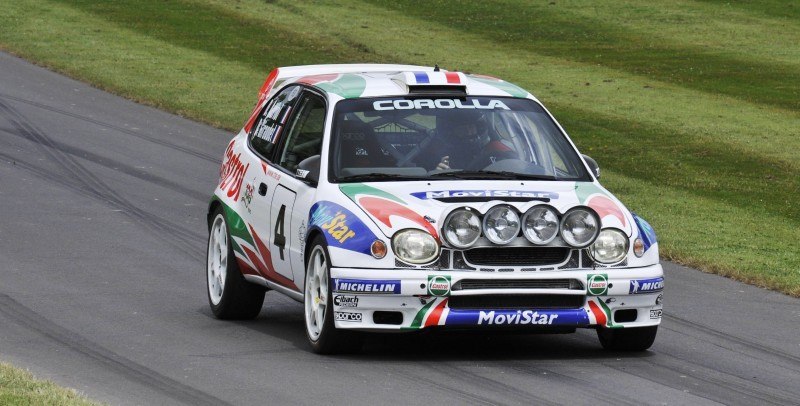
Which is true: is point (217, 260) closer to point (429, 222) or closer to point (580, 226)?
point (429, 222)

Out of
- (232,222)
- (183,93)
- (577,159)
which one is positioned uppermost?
(577,159)

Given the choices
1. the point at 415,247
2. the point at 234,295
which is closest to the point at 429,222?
the point at 415,247

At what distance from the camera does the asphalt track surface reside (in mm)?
8508

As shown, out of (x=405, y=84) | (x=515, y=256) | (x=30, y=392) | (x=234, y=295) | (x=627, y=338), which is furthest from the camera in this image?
(x=234, y=295)

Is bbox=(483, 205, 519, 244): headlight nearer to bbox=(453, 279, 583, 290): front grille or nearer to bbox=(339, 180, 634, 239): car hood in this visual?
bbox=(339, 180, 634, 239): car hood

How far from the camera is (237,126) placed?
22.8 meters

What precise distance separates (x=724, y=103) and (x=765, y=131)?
288 cm

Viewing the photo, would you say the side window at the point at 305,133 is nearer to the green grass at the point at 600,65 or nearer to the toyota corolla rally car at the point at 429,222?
the toyota corolla rally car at the point at 429,222

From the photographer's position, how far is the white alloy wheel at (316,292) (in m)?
9.40

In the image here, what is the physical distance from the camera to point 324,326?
932 centimetres

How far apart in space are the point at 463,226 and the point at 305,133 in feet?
5.96

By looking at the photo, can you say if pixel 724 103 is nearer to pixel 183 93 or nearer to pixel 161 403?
pixel 183 93

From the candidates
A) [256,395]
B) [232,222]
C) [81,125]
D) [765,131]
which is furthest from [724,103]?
[256,395]

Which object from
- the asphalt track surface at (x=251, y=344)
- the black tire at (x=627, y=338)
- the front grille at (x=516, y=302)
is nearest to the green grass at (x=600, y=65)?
the asphalt track surface at (x=251, y=344)
